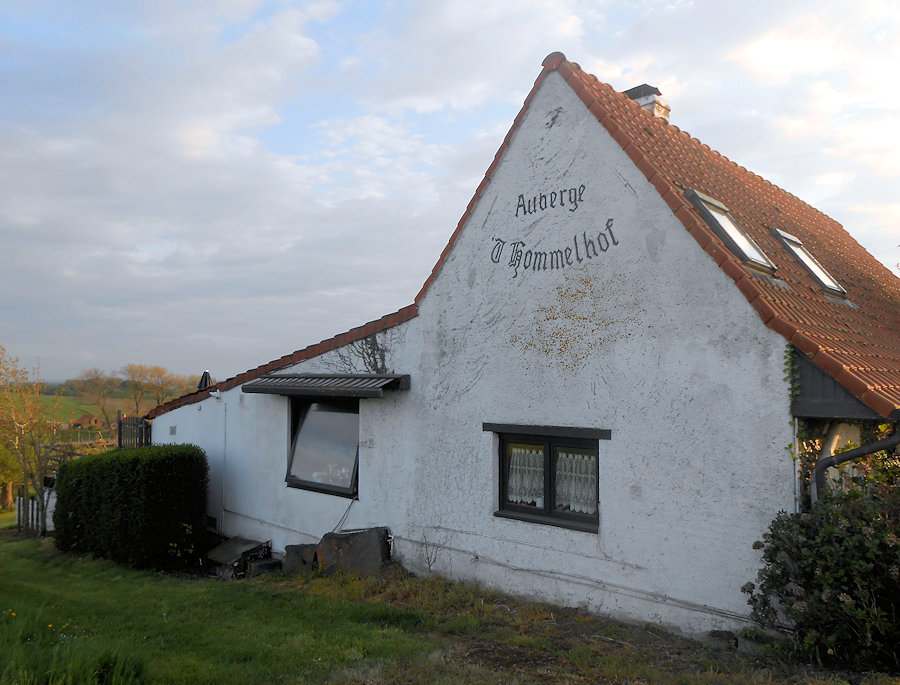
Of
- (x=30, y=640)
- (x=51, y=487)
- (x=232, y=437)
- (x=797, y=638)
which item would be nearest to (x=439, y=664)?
(x=797, y=638)

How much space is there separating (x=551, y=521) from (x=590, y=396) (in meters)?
1.57

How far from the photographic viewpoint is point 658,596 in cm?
638

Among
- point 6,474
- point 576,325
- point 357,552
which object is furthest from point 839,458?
point 6,474

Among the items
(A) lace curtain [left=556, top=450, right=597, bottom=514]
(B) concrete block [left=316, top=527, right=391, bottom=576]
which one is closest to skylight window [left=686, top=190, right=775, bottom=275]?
(A) lace curtain [left=556, top=450, right=597, bottom=514]

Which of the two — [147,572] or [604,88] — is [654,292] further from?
[147,572]

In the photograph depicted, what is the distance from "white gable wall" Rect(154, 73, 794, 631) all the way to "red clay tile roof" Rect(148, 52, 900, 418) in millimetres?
168

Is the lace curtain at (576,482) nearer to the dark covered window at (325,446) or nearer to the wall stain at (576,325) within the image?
the wall stain at (576,325)

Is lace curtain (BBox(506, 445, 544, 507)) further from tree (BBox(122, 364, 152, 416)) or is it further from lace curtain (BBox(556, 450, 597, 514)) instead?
tree (BBox(122, 364, 152, 416))

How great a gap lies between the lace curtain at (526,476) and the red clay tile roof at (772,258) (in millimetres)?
2631

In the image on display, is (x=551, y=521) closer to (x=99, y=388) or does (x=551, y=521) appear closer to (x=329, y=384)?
(x=329, y=384)

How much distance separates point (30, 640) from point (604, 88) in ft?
28.9

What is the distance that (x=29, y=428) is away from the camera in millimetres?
18047

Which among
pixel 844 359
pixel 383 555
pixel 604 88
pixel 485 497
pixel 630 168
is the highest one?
pixel 604 88

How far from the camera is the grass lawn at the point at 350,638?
501 cm
